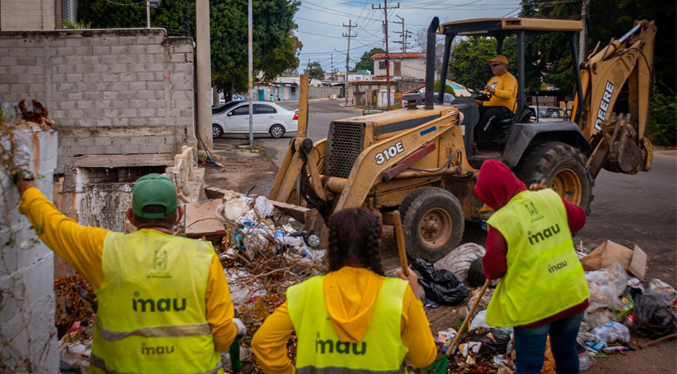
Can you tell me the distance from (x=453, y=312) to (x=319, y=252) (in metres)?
1.61

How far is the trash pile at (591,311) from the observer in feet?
14.8

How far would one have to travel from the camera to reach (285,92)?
82.5m

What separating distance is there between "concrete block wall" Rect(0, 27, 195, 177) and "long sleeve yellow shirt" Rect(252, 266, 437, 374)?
37.5 ft

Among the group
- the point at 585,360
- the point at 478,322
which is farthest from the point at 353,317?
the point at 585,360

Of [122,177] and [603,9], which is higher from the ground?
[603,9]

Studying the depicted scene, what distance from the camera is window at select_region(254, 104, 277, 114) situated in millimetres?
23605

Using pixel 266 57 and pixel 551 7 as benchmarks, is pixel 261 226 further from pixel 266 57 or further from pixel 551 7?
pixel 551 7

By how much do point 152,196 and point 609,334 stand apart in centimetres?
382

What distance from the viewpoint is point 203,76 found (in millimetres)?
17859

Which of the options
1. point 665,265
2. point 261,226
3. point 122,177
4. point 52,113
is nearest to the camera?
point 261,226

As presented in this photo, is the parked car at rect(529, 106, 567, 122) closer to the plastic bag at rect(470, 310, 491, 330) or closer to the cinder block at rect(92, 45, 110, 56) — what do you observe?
the plastic bag at rect(470, 310, 491, 330)

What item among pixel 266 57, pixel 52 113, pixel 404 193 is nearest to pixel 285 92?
pixel 266 57

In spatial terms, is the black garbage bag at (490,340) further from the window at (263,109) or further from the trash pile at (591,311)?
the window at (263,109)

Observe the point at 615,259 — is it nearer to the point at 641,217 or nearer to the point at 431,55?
the point at 431,55
